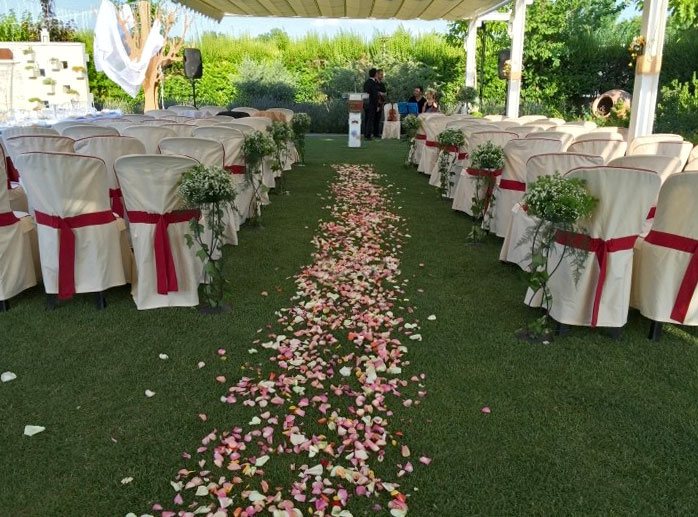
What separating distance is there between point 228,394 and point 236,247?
9.00 feet

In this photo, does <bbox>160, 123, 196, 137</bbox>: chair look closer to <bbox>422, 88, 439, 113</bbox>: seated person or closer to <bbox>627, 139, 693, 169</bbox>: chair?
<bbox>627, 139, 693, 169</bbox>: chair

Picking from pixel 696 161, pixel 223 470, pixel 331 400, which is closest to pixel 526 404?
pixel 331 400

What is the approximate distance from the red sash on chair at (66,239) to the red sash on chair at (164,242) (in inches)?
11.6

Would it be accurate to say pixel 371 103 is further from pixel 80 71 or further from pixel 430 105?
pixel 80 71

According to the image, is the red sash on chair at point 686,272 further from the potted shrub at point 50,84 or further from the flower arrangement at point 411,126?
the potted shrub at point 50,84

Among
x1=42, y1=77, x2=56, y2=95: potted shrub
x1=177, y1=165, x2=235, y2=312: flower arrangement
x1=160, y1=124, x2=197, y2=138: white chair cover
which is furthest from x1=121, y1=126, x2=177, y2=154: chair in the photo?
x1=42, y1=77, x2=56, y2=95: potted shrub

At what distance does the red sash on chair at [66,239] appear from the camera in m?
3.71

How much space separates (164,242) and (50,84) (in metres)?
7.75

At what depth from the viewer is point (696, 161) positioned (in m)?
4.14

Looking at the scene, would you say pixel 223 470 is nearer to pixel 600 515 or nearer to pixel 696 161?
pixel 600 515

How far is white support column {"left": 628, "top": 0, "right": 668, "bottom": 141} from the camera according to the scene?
6980 mm

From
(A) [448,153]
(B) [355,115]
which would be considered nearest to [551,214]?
(A) [448,153]

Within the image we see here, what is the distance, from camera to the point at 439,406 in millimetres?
2793

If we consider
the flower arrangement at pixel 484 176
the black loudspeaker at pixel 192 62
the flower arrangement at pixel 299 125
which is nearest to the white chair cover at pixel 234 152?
the flower arrangement at pixel 484 176
